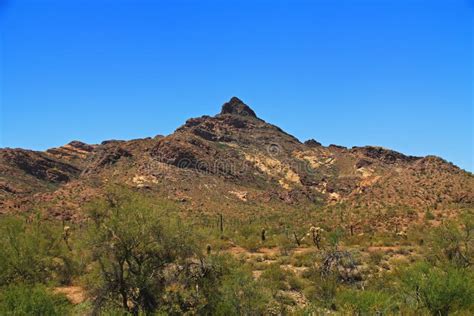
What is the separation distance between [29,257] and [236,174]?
79.0m

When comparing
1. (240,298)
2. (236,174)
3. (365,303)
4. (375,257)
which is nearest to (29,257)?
(240,298)

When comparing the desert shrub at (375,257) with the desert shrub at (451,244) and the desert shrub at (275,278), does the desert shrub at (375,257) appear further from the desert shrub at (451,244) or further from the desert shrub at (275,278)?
the desert shrub at (275,278)

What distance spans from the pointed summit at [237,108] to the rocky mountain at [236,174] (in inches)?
31.9

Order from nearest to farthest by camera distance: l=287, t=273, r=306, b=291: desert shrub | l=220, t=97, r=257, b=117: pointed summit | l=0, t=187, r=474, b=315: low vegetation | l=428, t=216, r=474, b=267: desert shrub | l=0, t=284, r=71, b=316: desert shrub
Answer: l=0, t=284, r=71, b=316: desert shrub
l=0, t=187, r=474, b=315: low vegetation
l=287, t=273, r=306, b=291: desert shrub
l=428, t=216, r=474, b=267: desert shrub
l=220, t=97, r=257, b=117: pointed summit

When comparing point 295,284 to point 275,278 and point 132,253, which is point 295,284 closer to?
point 275,278

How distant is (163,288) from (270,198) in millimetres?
72946

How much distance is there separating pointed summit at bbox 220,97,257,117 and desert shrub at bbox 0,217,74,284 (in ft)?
411

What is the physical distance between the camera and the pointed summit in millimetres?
153875

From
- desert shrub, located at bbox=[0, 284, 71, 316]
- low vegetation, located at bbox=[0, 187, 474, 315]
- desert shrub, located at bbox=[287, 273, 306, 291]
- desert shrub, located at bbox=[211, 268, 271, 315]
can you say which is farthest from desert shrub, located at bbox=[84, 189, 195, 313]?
desert shrub, located at bbox=[287, 273, 306, 291]

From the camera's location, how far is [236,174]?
4026 inches

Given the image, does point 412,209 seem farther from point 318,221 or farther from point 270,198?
point 270,198

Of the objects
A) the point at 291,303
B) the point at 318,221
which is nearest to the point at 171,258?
the point at 291,303

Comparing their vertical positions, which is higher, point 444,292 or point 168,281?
point 168,281

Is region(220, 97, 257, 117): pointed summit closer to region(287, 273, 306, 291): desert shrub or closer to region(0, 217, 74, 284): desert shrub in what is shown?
region(0, 217, 74, 284): desert shrub
